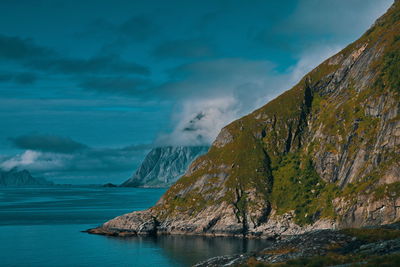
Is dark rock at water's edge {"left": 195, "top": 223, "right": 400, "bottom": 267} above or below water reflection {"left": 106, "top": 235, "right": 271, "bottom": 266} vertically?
above

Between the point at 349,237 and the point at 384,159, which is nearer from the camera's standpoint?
the point at 349,237

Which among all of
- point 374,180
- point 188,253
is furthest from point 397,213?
point 188,253

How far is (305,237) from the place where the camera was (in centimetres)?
9788

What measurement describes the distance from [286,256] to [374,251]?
51.9 feet

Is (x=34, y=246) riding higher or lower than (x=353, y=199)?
lower

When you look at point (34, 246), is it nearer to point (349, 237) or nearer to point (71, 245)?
point (71, 245)

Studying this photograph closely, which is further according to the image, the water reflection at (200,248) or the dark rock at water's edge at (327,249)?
the water reflection at (200,248)

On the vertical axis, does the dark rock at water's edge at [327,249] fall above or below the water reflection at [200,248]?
above

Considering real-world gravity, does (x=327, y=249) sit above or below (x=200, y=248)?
above

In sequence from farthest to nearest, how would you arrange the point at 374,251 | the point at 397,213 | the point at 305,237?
1. the point at 397,213
2. the point at 305,237
3. the point at 374,251

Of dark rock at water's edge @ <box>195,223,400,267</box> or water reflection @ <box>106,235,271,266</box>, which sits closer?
dark rock at water's edge @ <box>195,223,400,267</box>

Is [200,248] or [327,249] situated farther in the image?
[200,248]

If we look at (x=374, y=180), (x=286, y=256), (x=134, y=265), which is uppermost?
(x=374, y=180)

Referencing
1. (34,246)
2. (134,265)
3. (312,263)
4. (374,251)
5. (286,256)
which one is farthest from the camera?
(34,246)
